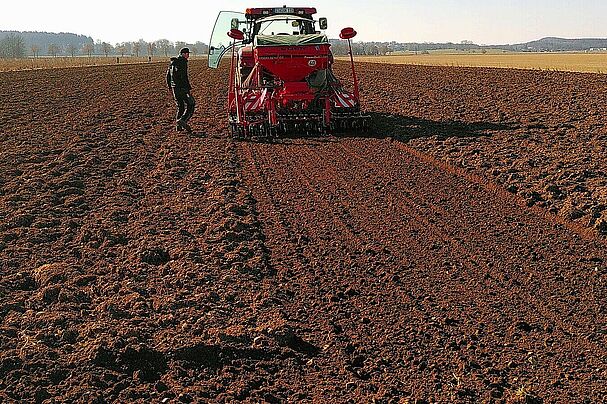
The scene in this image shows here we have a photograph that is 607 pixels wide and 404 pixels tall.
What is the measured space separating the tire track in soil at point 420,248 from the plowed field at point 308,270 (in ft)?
0.08

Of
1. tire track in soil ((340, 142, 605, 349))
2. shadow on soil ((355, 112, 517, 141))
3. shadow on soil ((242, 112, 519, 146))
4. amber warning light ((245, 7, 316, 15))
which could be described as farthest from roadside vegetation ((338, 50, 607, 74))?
tire track in soil ((340, 142, 605, 349))

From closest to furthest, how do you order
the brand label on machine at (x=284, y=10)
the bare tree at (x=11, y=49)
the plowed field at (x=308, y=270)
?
the plowed field at (x=308, y=270)
the brand label on machine at (x=284, y=10)
the bare tree at (x=11, y=49)

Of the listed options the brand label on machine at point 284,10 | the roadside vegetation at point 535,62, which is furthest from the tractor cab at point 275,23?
the roadside vegetation at point 535,62

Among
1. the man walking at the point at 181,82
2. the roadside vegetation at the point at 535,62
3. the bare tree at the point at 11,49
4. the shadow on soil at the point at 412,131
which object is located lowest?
the shadow on soil at the point at 412,131

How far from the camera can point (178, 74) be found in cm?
1280

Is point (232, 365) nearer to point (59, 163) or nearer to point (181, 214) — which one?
point (181, 214)

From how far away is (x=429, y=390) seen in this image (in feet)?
12.5

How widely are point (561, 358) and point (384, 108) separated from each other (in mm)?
12357

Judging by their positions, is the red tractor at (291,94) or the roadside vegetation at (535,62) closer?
the red tractor at (291,94)

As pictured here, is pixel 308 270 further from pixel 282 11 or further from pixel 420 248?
pixel 282 11

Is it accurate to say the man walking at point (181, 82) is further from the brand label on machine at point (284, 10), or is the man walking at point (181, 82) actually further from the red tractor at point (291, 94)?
the brand label on machine at point (284, 10)

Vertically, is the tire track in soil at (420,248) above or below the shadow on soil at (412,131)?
below

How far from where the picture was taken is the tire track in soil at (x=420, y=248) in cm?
416

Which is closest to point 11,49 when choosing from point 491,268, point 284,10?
point 284,10
